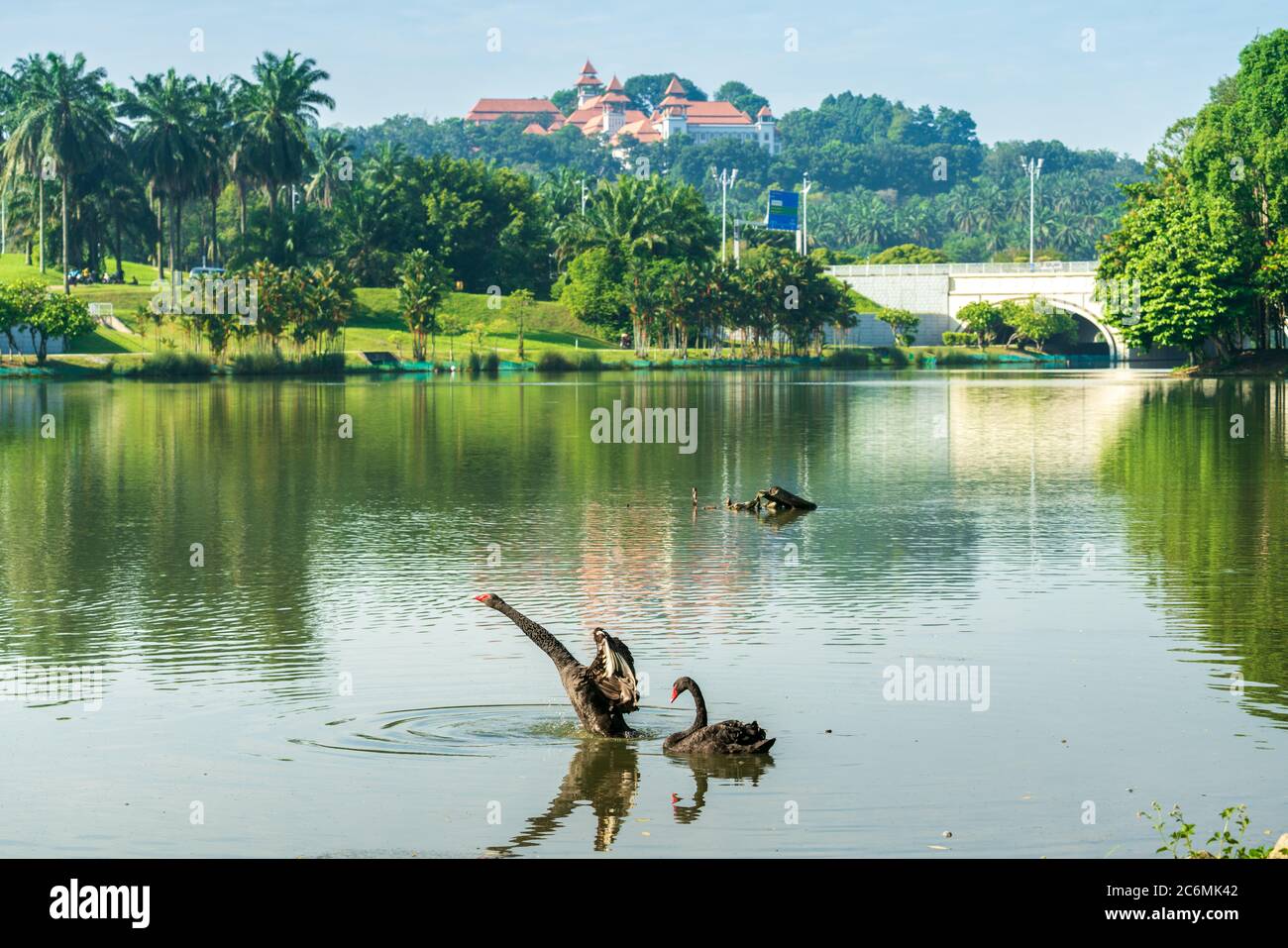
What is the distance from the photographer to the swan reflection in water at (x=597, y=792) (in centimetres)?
1448

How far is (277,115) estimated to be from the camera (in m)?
152

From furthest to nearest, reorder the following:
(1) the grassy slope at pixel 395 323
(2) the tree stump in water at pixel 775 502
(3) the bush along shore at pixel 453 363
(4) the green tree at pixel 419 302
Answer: (4) the green tree at pixel 419 302, (1) the grassy slope at pixel 395 323, (3) the bush along shore at pixel 453 363, (2) the tree stump in water at pixel 775 502

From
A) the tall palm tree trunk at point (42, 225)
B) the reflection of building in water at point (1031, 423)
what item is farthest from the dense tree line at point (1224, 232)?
the tall palm tree trunk at point (42, 225)

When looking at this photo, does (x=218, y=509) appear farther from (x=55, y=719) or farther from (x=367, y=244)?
(x=367, y=244)

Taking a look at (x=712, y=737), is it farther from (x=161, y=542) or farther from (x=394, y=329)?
(x=394, y=329)

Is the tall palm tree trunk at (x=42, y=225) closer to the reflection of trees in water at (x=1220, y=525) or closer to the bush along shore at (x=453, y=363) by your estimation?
the bush along shore at (x=453, y=363)

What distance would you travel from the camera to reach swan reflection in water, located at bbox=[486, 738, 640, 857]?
47.5 ft

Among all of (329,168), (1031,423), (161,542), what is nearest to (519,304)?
(329,168)

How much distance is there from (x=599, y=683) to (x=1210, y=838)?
646 cm

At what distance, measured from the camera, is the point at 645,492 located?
43469mm

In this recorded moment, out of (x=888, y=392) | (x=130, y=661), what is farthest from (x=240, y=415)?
(x=130, y=661)

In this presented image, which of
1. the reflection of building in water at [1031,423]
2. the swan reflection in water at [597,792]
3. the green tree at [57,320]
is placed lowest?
the swan reflection in water at [597,792]

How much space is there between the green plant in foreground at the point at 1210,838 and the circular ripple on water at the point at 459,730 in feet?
18.3
